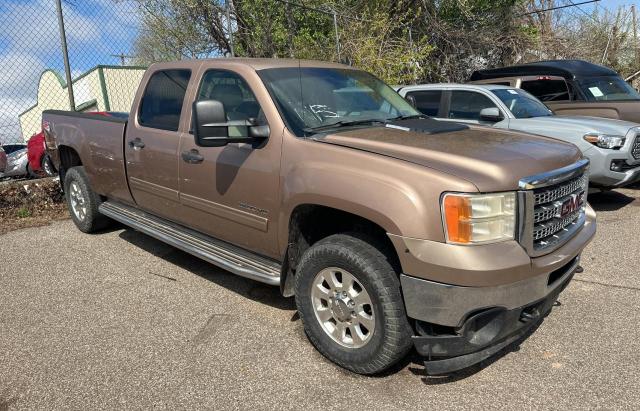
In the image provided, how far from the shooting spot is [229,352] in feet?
11.0

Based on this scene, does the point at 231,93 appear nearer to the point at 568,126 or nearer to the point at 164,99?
the point at 164,99

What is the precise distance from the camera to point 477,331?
2670mm

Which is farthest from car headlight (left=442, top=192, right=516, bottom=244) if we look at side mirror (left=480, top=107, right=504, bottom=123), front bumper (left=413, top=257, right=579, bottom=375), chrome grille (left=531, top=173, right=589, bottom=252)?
side mirror (left=480, top=107, right=504, bottom=123)

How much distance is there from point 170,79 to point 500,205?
312cm

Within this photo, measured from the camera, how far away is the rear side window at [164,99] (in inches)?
168

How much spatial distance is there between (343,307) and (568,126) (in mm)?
4886

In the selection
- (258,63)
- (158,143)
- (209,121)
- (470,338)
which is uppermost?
(258,63)

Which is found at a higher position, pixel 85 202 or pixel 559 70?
pixel 559 70

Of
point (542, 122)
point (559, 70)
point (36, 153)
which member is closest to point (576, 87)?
point (559, 70)

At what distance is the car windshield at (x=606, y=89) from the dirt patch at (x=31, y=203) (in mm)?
8468

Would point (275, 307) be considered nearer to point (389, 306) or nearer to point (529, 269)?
point (389, 306)

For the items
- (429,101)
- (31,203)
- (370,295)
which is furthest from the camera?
(429,101)

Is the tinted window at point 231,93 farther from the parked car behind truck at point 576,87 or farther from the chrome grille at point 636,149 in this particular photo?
the parked car behind truck at point 576,87

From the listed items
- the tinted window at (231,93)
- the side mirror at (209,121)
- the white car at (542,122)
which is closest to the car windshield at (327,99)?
the tinted window at (231,93)
